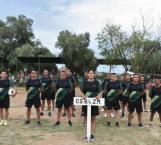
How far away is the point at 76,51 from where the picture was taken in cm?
5541

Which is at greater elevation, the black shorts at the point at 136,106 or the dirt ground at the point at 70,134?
the black shorts at the point at 136,106

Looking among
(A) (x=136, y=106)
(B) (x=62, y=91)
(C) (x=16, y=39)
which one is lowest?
(A) (x=136, y=106)

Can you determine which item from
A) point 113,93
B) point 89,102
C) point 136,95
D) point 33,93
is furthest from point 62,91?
point 89,102

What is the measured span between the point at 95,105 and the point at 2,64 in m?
47.8

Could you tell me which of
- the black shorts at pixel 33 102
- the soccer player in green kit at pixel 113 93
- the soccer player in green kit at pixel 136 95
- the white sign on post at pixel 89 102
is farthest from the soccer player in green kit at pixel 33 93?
the white sign on post at pixel 89 102

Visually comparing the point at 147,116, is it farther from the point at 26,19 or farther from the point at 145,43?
the point at 26,19

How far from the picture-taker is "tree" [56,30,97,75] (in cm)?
5475

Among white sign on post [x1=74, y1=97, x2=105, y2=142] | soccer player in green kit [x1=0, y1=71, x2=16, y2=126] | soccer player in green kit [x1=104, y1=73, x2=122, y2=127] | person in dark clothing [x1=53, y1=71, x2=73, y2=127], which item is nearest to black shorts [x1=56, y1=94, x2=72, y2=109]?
person in dark clothing [x1=53, y1=71, x2=73, y2=127]

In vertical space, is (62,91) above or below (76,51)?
below

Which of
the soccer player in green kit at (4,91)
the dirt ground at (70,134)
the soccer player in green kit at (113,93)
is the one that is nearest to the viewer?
the dirt ground at (70,134)

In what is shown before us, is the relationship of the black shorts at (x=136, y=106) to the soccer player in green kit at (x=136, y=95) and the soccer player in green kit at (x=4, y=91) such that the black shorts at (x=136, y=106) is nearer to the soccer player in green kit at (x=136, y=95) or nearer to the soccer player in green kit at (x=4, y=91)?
the soccer player in green kit at (x=136, y=95)

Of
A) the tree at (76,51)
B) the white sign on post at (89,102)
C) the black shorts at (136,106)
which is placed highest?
the tree at (76,51)

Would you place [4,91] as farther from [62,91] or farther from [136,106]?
[136,106]

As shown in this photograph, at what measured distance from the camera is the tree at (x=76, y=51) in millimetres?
54750
